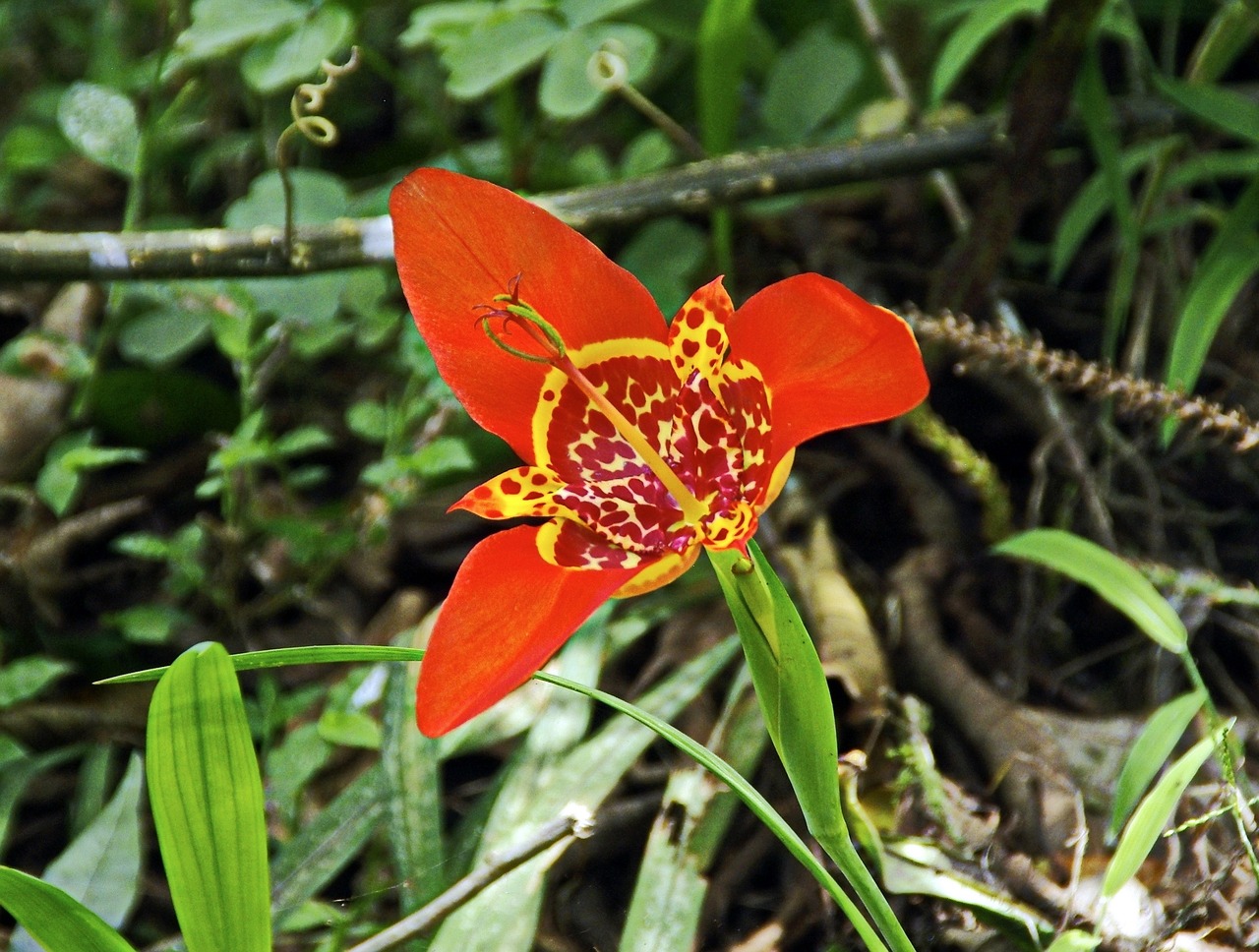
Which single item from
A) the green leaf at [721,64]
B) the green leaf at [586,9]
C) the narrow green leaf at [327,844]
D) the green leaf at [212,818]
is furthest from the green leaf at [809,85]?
the green leaf at [212,818]

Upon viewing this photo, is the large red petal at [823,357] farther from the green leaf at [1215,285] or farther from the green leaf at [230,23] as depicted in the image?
the green leaf at [230,23]

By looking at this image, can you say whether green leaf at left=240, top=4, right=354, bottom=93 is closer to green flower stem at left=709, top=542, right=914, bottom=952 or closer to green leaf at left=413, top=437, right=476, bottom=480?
green leaf at left=413, top=437, right=476, bottom=480

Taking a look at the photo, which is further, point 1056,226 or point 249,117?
point 249,117

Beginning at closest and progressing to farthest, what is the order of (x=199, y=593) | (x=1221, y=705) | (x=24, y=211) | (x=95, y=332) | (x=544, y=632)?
(x=544, y=632) < (x=1221, y=705) < (x=199, y=593) < (x=95, y=332) < (x=24, y=211)

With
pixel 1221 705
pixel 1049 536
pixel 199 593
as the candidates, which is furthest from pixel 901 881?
pixel 199 593

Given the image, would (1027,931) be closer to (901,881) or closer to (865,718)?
(901,881)

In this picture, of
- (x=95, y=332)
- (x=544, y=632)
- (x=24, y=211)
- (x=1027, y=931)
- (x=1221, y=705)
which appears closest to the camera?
(x=544, y=632)

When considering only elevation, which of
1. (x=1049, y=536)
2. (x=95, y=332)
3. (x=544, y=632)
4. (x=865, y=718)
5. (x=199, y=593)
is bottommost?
(x=199, y=593)
